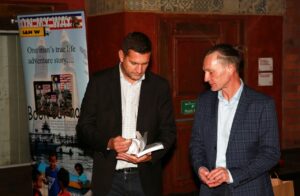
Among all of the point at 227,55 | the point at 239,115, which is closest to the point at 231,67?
the point at 227,55

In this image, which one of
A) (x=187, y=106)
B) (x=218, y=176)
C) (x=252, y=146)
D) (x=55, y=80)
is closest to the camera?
(x=218, y=176)

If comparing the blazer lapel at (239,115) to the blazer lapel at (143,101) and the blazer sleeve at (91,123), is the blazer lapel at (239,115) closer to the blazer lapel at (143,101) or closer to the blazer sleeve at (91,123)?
the blazer lapel at (143,101)

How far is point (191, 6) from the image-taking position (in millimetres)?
6172

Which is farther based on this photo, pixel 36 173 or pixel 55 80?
pixel 36 173

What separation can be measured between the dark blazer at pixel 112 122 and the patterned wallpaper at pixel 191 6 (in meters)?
2.63

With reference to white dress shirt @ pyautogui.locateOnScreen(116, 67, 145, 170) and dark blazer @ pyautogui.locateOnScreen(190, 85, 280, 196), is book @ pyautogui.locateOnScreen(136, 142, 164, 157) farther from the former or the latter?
dark blazer @ pyautogui.locateOnScreen(190, 85, 280, 196)

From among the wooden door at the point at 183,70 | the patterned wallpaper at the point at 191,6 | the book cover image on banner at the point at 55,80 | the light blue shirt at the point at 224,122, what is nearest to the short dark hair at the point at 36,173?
the book cover image on banner at the point at 55,80

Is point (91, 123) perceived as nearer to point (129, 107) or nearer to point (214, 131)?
point (129, 107)

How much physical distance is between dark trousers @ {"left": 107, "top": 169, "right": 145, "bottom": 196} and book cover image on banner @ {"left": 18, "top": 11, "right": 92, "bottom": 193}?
2.12 metres

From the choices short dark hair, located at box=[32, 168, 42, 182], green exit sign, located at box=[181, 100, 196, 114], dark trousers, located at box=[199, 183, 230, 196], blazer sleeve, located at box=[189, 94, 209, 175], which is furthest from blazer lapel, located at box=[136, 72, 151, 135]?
green exit sign, located at box=[181, 100, 196, 114]

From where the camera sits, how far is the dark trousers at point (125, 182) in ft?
10.5

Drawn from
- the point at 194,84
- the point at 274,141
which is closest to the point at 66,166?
the point at 194,84

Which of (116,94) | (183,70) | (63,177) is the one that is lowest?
(63,177)

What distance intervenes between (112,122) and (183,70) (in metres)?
3.15
